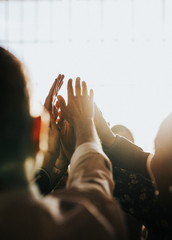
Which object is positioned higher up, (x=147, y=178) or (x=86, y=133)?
(x=86, y=133)

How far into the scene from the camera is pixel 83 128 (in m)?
0.47

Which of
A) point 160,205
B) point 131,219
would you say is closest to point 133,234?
point 131,219

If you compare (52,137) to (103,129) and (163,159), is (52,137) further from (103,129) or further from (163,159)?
(163,159)

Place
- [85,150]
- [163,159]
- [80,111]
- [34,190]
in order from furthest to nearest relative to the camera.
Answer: [163,159] < [80,111] < [85,150] < [34,190]

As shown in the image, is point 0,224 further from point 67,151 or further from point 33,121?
point 67,151

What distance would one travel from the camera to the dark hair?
0.28 meters

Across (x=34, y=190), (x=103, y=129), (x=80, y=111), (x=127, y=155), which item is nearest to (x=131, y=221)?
(x=127, y=155)

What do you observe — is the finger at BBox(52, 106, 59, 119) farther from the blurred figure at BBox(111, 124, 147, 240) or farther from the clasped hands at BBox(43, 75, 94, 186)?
the blurred figure at BBox(111, 124, 147, 240)

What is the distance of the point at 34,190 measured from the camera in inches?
10.8

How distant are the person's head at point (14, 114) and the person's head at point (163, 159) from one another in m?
0.47

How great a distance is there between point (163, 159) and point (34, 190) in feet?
1.58

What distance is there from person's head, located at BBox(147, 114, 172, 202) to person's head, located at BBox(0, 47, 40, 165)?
47 centimetres

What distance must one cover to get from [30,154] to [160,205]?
1.61ft

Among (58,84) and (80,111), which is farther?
(58,84)
